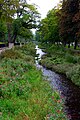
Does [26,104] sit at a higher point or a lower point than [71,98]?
higher

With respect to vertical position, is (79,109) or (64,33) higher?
(64,33)

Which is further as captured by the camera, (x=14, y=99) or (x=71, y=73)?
(x=71, y=73)

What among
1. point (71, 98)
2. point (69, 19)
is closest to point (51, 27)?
point (69, 19)

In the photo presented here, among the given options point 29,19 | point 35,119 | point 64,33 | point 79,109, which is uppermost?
point 29,19

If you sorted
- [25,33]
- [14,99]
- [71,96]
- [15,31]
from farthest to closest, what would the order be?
[25,33], [15,31], [71,96], [14,99]

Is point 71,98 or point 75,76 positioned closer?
point 71,98

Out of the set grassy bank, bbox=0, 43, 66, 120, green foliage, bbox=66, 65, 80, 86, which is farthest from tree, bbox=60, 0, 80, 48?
grassy bank, bbox=0, 43, 66, 120

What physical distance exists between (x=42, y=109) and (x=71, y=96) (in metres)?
4.50

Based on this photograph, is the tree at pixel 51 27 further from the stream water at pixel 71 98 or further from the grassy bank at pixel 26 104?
the grassy bank at pixel 26 104

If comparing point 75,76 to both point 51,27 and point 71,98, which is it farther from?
point 51,27

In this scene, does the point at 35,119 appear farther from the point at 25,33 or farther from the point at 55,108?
the point at 25,33

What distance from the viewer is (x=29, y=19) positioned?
48.5 meters

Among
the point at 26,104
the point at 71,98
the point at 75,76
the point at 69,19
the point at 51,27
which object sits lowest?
the point at 71,98

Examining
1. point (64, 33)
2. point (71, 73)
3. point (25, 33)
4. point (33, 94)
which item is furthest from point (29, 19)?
point (33, 94)
